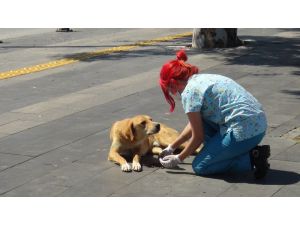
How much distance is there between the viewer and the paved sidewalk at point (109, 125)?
6.48 m

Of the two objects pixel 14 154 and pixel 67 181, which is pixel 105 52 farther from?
pixel 67 181

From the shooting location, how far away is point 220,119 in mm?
6641

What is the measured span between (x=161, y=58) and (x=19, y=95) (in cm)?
409

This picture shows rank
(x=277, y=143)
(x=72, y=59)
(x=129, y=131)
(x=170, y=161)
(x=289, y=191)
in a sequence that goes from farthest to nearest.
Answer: (x=72, y=59) < (x=277, y=143) < (x=129, y=131) < (x=170, y=161) < (x=289, y=191)

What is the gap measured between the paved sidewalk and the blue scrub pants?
3.5 inches

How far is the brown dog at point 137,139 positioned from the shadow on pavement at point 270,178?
613mm

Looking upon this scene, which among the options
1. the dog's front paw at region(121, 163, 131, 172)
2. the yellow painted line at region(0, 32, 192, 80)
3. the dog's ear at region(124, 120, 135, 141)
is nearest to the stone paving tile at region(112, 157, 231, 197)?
the dog's front paw at region(121, 163, 131, 172)

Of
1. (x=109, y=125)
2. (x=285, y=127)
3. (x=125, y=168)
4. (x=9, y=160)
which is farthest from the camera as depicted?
(x=109, y=125)

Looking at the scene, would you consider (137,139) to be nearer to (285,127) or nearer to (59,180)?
(59,180)

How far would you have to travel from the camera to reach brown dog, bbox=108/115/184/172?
706cm

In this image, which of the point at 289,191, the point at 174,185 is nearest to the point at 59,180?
the point at 174,185

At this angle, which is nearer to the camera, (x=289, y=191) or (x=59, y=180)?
(x=289, y=191)

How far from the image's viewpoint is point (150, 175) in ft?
22.5

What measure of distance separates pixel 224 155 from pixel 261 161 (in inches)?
14.4
